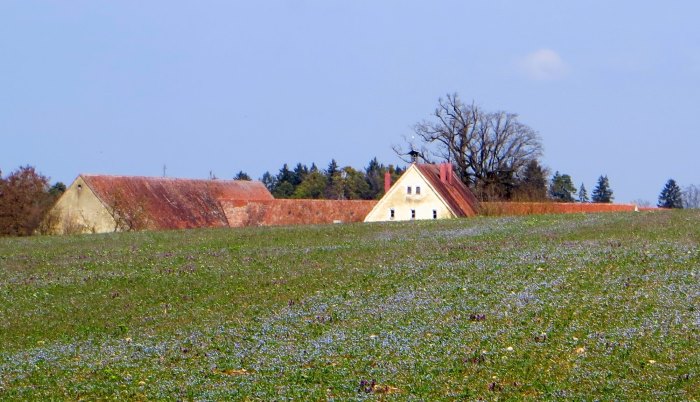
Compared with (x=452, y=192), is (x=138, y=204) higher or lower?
lower

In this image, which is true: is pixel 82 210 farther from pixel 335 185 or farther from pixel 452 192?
pixel 335 185

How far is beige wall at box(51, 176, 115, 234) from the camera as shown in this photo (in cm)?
6688

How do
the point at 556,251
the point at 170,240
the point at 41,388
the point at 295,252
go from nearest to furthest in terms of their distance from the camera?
the point at 41,388 < the point at 556,251 < the point at 295,252 < the point at 170,240

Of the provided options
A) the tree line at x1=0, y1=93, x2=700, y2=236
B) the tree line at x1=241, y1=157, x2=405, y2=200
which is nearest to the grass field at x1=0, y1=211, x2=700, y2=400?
the tree line at x1=0, y1=93, x2=700, y2=236

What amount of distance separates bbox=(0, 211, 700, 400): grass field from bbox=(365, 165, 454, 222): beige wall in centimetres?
5090

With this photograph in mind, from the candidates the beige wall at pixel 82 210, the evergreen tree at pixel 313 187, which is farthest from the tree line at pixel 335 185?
the beige wall at pixel 82 210

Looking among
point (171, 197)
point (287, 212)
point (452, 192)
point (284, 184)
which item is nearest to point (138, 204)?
point (171, 197)

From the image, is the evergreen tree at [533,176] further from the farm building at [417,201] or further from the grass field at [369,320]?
the grass field at [369,320]

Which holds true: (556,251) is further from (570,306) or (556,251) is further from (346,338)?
(346,338)

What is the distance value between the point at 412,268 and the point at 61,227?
4614 cm

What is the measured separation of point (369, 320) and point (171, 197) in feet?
207

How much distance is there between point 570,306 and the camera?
57.7 feet

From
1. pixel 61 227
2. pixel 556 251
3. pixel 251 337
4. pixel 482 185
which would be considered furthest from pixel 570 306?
pixel 482 185

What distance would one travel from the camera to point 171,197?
7894 cm
